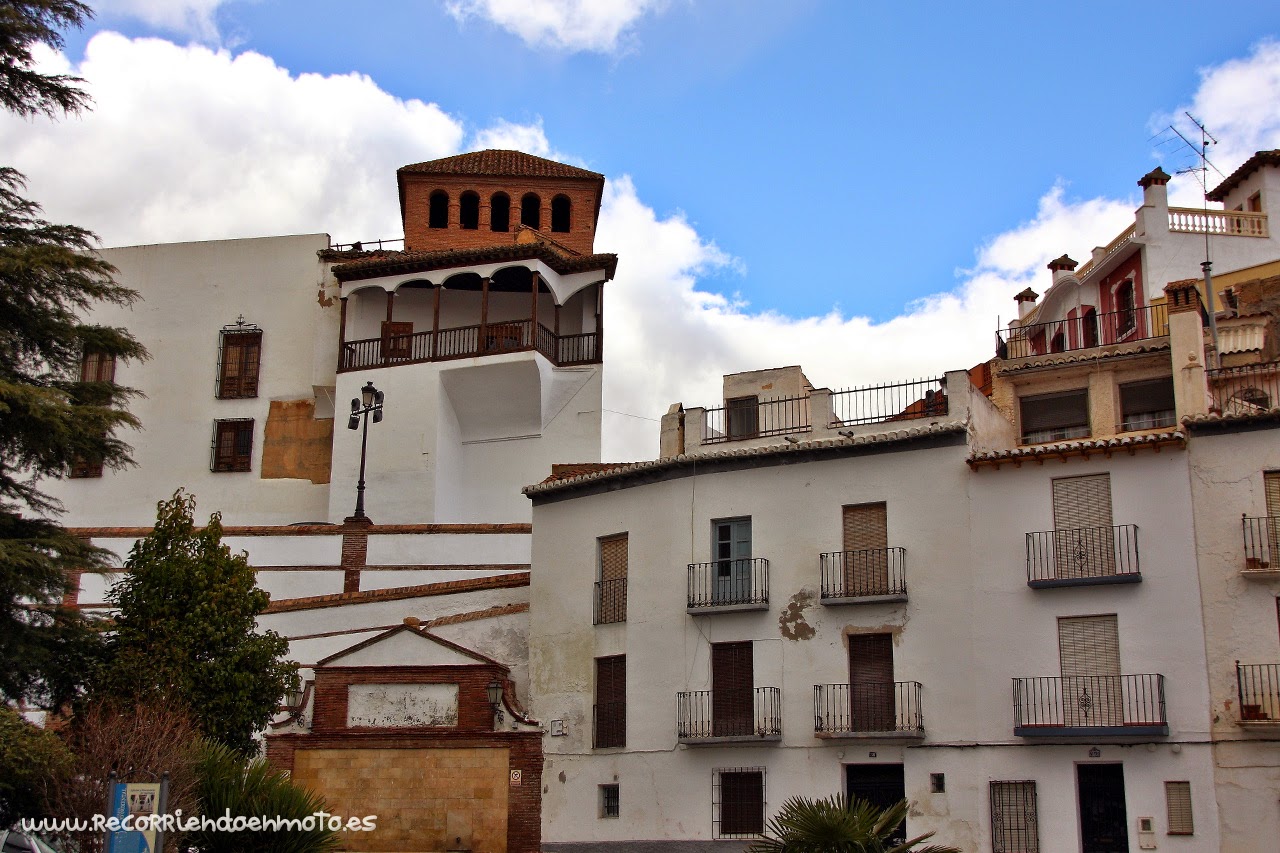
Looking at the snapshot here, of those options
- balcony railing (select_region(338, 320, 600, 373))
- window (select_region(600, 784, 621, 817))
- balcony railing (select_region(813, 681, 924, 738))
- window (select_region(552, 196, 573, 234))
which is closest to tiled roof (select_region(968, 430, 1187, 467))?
balcony railing (select_region(813, 681, 924, 738))

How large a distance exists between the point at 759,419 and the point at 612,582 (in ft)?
13.7

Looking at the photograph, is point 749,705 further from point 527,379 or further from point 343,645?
point 527,379

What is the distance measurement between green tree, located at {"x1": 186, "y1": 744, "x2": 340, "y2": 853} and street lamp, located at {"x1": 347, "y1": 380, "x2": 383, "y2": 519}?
14223 millimetres

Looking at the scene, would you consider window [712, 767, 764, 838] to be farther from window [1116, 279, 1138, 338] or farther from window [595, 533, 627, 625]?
window [1116, 279, 1138, 338]

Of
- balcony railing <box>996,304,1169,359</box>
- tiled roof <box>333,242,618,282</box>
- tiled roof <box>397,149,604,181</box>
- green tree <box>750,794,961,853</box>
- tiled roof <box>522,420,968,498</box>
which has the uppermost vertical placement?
tiled roof <box>397,149,604,181</box>

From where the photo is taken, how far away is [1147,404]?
1070 inches

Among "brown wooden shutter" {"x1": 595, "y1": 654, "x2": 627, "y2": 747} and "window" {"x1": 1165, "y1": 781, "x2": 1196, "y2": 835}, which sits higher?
"brown wooden shutter" {"x1": 595, "y1": 654, "x2": 627, "y2": 747}

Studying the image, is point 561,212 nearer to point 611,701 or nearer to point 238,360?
point 238,360

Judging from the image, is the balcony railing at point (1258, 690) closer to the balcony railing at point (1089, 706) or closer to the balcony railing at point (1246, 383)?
the balcony railing at point (1089, 706)

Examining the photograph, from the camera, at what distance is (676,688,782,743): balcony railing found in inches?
901

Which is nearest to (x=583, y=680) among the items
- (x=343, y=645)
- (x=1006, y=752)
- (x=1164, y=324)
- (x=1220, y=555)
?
(x=343, y=645)

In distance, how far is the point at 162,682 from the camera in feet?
66.8

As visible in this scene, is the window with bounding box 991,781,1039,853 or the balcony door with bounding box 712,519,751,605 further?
the balcony door with bounding box 712,519,751,605

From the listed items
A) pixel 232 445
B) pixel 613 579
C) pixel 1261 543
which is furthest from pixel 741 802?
pixel 232 445
